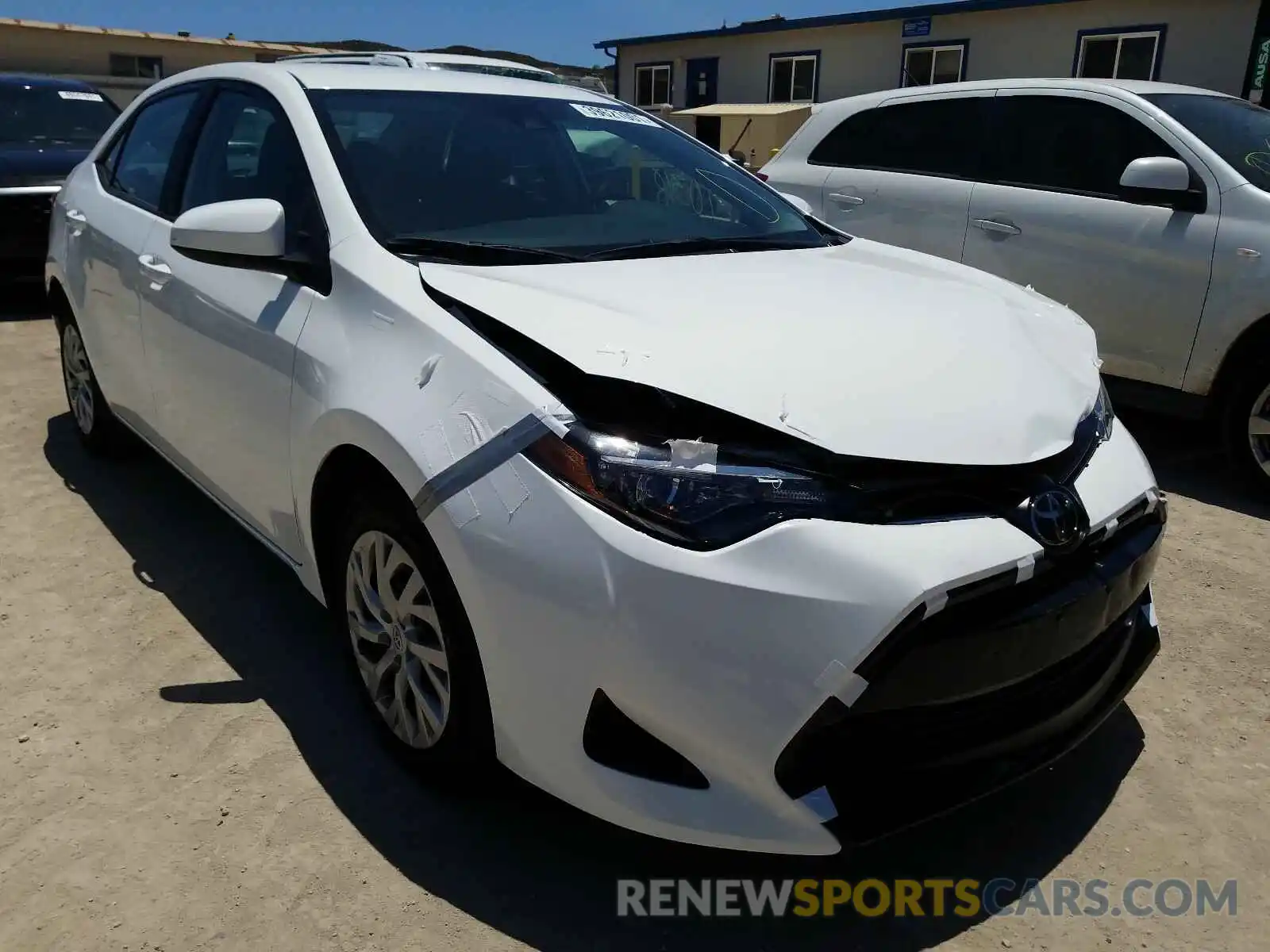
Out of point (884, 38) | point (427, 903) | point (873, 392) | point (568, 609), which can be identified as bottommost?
point (427, 903)

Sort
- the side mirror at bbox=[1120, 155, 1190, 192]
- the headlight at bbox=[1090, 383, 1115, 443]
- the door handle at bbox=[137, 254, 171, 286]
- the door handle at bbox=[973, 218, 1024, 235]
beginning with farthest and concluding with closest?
the door handle at bbox=[973, 218, 1024, 235]
the side mirror at bbox=[1120, 155, 1190, 192]
the door handle at bbox=[137, 254, 171, 286]
the headlight at bbox=[1090, 383, 1115, 443]

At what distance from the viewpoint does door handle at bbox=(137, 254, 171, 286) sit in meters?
3.18

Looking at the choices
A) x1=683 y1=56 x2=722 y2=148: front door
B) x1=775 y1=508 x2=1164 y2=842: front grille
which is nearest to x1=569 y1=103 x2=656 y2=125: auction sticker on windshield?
x1=775 y1=508 x2=1164 y2=842: front grille

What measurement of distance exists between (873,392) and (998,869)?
44.4 inches

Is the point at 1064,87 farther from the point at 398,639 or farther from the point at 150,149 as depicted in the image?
the point at 398,639

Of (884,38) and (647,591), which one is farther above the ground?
(884,38)

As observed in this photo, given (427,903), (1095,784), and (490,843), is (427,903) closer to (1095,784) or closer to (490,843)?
(490,843)

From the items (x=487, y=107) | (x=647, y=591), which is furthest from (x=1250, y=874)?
(x=487, y=107)

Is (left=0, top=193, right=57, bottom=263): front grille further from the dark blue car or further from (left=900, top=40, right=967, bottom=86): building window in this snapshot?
(left=900, top=40, right=967, bottom=86): building window

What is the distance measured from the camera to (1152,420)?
5.52 meters

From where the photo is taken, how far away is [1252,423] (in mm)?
4297

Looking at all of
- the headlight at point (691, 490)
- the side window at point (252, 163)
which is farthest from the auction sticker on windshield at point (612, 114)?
the headlight at point (691, 490)

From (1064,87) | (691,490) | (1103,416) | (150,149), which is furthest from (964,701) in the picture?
(1064,87)

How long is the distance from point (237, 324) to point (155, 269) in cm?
75
